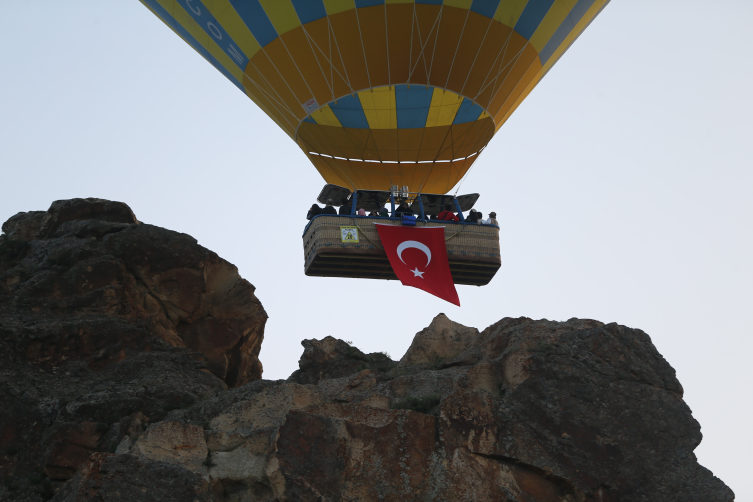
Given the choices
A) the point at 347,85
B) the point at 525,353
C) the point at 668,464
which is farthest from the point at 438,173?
the point at 668,464

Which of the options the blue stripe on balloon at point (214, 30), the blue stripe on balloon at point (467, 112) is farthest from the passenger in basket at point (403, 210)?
the blue stripe on balloon at point (214, 30)

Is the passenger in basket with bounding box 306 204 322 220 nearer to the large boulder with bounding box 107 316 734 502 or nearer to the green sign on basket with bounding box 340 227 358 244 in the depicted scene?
the green sign on basket with bounding box 340 227 358 244

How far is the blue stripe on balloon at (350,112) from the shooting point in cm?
1730

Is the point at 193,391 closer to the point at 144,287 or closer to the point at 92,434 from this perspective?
the point at 92,434

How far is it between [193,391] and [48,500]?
10.2 ft

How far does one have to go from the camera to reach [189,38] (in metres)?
18.7

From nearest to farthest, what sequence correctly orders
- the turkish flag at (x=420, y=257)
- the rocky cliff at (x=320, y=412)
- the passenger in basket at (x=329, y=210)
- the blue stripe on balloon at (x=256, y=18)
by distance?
the rocky cliff at (x=320, y=412) < the turkish flag at (x=420, y=257) < the blue stripe on balloon at (x=256, y=18) < the passenger in basket at (x=329, y=210)

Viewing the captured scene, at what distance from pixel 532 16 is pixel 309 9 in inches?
179

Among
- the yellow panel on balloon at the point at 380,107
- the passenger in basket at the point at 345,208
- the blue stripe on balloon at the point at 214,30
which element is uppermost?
the blue stripe on balloon at the point at 214,30

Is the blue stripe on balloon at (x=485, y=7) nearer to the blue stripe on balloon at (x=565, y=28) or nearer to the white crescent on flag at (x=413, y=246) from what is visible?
the blue stripe on balloon at (x=565, y=28)

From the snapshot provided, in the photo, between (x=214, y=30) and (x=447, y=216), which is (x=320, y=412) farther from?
→ (x=214, y=30)

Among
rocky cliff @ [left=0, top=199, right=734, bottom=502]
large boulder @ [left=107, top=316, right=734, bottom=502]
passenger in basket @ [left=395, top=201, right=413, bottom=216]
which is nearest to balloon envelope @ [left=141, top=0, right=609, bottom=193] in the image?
passenger in basket @ [left=395, top=201, right=413, bottom=216]

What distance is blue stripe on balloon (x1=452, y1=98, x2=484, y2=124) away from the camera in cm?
1762

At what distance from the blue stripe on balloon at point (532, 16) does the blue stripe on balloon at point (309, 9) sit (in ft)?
13.1
